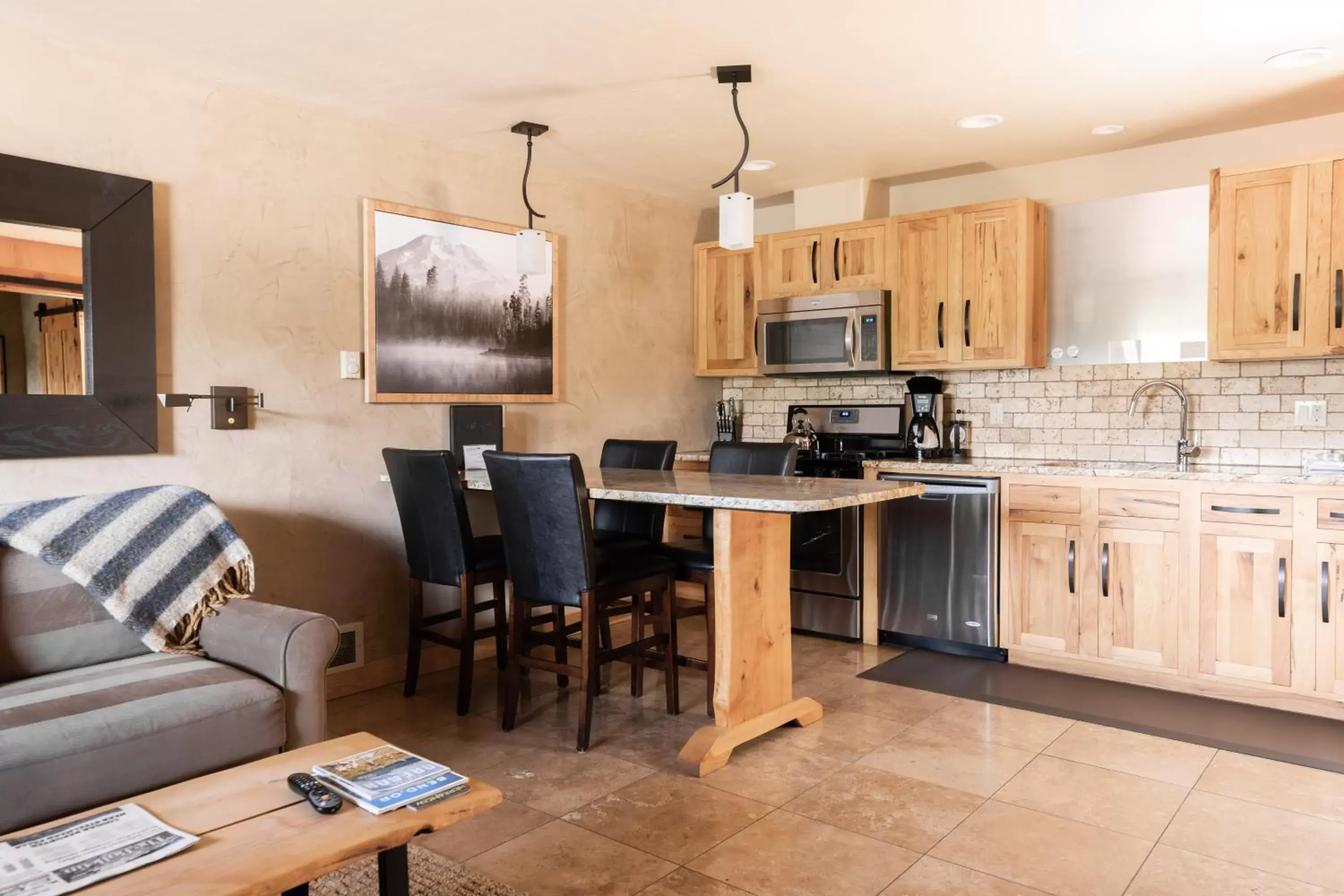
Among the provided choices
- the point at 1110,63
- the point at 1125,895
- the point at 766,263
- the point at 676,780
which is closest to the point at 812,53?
the point at 1110,63

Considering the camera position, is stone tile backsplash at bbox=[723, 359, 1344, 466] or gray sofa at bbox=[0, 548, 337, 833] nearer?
gray sofa at bbox=[0, 548, 337, 833]

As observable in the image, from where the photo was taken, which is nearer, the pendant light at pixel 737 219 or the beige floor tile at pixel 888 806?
the beige floor tile at pixel 888 806

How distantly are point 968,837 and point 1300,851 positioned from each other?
0.82 m

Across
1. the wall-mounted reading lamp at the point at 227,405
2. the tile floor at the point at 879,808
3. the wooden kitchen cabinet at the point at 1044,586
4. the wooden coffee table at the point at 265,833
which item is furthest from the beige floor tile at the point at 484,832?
the wooden kitchen cabinet at the point at 1044,586

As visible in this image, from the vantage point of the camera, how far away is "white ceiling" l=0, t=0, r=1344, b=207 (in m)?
2.71

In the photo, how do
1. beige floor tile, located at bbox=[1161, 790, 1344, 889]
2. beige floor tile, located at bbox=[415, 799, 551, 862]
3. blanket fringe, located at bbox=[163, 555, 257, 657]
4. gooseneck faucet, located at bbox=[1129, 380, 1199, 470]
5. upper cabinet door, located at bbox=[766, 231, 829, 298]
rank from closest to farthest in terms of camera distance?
beige floor tile, located at bbox=[1161, 790, 1344, 889] → beige floor tile, located at bbox=[415, 799, 551, 862] → blanket fringe, located at bbox=[163, 555, 257, 657] → gooseneck faucet, located at bbox=[1129, 380, 1199, 470] → upper cabinet door, located at bbox=[766, 231, 829, 298]

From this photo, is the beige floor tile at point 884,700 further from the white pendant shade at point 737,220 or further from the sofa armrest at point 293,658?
the sofa armrest at point 293,658

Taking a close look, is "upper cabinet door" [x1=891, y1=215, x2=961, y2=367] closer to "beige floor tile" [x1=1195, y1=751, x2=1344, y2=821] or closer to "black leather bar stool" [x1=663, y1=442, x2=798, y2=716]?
"black leather bar stool" [x1=663, y1=442, x2=798, y2=716]

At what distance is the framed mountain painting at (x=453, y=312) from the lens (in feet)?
12.4

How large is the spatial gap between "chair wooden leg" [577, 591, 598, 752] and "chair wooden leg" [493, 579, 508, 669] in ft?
2.15

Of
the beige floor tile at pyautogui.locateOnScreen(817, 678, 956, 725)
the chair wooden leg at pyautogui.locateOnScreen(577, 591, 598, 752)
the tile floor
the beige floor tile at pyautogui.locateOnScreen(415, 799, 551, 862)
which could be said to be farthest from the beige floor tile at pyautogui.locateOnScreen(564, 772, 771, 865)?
the beige floor tile at pyautogui.locateOnScreen(817, 678, 956, 725)

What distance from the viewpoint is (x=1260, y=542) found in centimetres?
343

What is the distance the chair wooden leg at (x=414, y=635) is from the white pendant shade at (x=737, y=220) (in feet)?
5.91

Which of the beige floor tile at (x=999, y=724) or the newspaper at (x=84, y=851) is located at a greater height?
the newspaper at (x=84, y=851)
